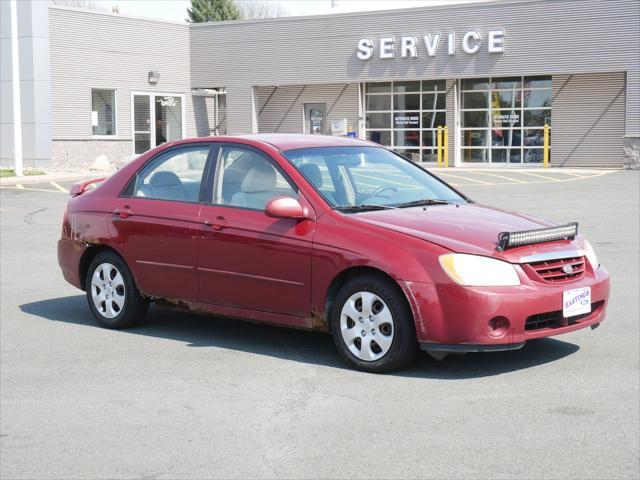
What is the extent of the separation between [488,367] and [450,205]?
1.31 metres

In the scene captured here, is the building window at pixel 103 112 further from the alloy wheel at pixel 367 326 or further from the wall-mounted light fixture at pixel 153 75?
the alloy wheel at pixel 367 326

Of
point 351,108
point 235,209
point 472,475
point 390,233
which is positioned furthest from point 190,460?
point 351,108

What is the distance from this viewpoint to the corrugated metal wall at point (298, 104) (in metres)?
38.1

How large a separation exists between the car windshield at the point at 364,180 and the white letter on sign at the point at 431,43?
89.5 feet

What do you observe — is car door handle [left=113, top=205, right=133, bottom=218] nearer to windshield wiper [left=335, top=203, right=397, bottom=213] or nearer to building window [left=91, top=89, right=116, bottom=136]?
windshield wiper [left=335, top=203, right=397, bottom=213]

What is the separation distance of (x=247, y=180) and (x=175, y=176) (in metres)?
0.83

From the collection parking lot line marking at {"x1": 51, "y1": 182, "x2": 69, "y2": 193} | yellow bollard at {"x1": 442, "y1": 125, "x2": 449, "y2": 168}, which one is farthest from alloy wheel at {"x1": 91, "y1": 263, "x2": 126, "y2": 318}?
yellow bollard at {"x1": 442, "y1": 125, "x2": 449, "y2": 168}

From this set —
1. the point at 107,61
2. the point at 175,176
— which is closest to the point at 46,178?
the point at 107,61

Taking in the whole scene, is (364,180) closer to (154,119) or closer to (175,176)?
(175,176)

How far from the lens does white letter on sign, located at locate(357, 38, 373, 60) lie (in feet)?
117

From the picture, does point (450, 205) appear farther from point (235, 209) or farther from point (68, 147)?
point (68, 147)

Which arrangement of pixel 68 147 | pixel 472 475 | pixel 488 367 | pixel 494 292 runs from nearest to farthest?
pixel 472 475 → pixel 494 292 → pixel 488 367 → pixel 68 147

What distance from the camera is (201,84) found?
130 feet

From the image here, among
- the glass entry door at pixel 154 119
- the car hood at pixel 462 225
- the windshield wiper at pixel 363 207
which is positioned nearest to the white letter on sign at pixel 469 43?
the glass entry door at pixel 154 119
